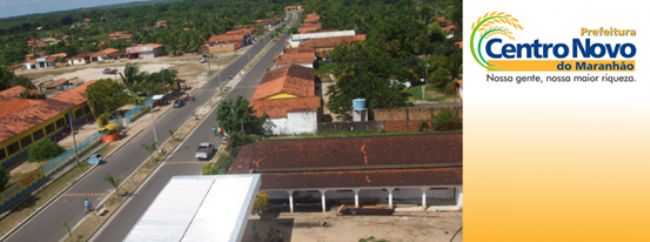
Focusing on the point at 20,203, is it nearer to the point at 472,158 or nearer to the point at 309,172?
the point at 309,172

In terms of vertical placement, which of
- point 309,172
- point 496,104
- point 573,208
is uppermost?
point 496,104

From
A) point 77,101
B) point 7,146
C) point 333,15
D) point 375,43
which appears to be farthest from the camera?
point 333,15

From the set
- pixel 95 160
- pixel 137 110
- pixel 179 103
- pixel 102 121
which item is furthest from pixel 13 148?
pixel 179 103

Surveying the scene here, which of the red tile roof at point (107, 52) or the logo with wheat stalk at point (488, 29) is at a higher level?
the red tile roof at point (107, 52)

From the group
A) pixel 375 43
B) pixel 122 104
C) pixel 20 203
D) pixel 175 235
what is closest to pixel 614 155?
pixel 175 235

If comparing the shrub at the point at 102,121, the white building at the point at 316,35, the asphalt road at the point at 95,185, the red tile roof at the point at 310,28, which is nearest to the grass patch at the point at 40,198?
the asphalt road at the point at 95,185

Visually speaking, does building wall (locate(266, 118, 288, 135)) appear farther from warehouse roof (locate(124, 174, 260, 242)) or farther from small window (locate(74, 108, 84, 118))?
small window (locate(74, 108, 84, 118))

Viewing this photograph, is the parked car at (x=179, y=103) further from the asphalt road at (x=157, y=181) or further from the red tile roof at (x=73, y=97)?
the red tile roof at (x=73, y=97)

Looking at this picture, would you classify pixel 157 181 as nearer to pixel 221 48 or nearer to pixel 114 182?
pixel 114 182
